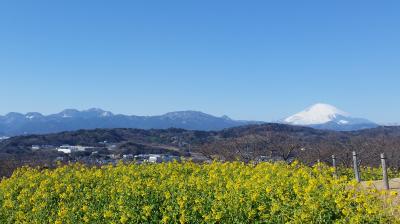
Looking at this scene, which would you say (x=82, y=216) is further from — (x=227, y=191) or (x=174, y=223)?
(x=227, y=191)

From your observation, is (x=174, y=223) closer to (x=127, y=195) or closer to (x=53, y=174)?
(x=127, y=195)

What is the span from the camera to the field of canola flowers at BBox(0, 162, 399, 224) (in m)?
7.23

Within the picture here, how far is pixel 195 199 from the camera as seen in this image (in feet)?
28.0

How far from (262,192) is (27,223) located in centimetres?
580

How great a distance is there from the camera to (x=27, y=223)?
34.2 feet

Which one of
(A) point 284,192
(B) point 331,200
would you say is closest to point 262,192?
(A) point 284,192

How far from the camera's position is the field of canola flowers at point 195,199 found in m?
7.23

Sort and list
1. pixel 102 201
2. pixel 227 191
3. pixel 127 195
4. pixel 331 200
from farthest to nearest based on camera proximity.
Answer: pixel 102 201 → pixel 127 195 → pixel 227 191 → pixel 331 200

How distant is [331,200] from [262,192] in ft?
4.39

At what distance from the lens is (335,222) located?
22.4 feet

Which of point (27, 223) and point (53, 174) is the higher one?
point (53, 174)

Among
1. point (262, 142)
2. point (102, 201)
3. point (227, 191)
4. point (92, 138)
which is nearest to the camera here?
point (227, 191)

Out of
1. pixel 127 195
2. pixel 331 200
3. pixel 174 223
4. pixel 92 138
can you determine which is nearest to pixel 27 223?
pixel 127 195

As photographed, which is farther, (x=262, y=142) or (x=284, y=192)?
(x=262, y=142)
